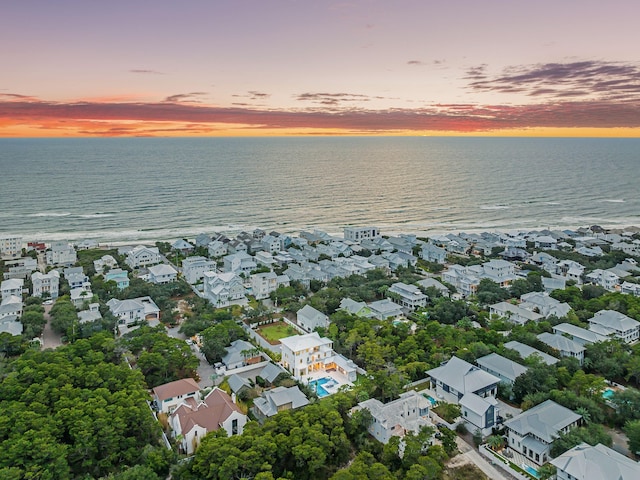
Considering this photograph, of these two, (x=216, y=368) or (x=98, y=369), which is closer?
(x=98, y=369)

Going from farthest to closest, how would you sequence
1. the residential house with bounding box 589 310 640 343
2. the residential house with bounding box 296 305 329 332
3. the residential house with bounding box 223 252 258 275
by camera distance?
1. the residential house with bounding box 223 252 258 275
2. the residential house with bounding box 296 305 329 332
3. the residential house with bounding box 589 310 640 343

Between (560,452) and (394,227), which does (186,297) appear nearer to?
(560,452)

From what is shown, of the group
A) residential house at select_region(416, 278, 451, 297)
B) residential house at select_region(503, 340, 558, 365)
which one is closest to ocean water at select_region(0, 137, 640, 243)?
residential house at select_region(416, 278, 451, 297)

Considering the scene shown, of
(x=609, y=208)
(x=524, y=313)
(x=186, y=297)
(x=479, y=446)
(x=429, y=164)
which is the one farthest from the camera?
(x=429, y=164)

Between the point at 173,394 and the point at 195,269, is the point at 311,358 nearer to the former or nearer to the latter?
the point at 173,394

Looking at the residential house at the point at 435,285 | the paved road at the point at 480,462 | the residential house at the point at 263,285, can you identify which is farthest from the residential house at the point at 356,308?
the paved road at the point at 480,462

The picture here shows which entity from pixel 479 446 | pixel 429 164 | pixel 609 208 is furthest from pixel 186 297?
pixel 429 164

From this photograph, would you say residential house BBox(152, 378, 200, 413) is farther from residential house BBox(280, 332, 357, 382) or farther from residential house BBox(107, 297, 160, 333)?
residential house BBox(107, 297, 160, 333)
